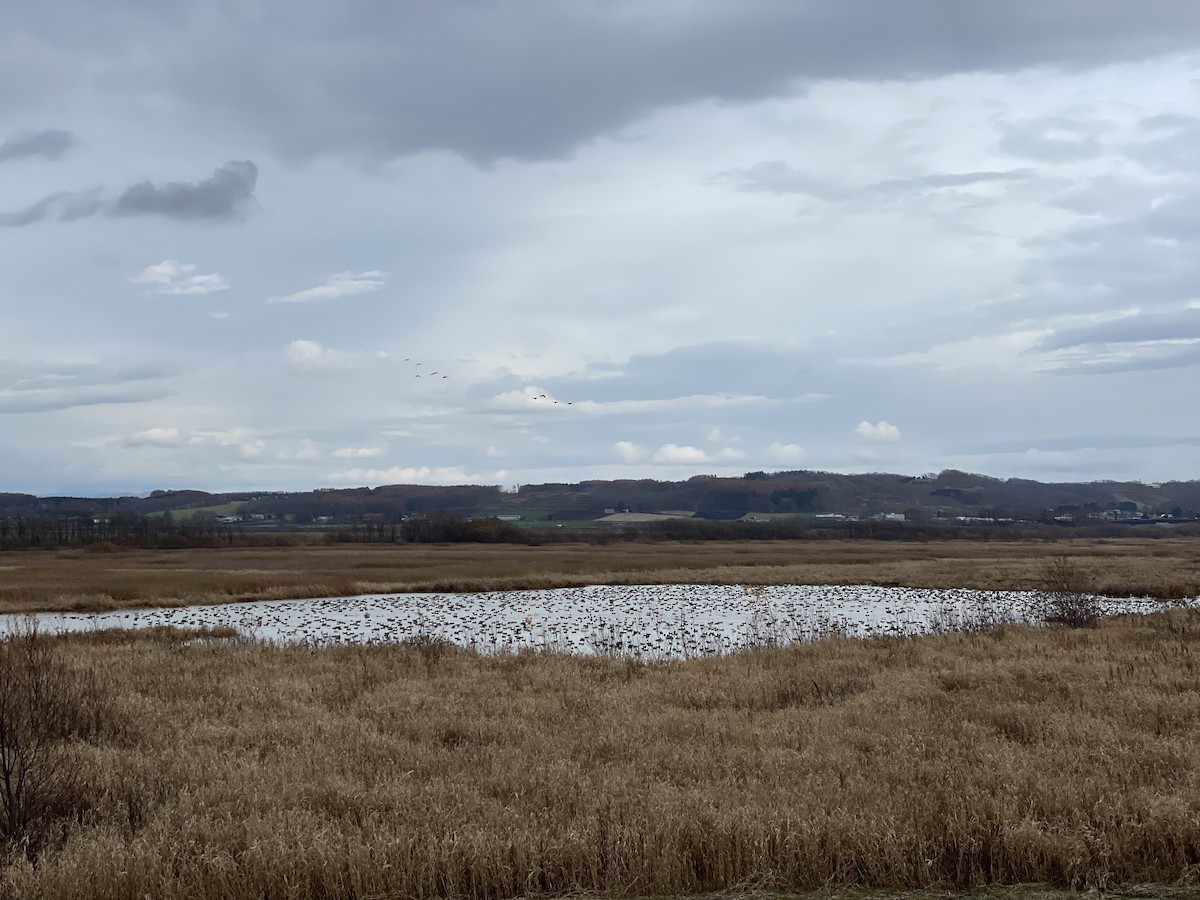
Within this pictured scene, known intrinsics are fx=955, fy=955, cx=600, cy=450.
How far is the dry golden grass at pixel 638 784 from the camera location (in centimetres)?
684

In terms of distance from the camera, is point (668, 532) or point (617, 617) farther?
point (668, 532)

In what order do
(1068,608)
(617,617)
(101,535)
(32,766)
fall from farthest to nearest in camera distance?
(101,535) < (617,617) < (1068,608) < (32,766)

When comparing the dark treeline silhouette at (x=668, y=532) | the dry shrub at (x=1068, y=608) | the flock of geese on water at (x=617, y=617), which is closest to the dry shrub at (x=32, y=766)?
the flock of geese on water at (x=617, y=617)

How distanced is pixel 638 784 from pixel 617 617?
24985mm

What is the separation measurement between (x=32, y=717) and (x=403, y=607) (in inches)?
1240

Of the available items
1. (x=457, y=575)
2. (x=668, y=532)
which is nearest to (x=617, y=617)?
(x=457, y=575)

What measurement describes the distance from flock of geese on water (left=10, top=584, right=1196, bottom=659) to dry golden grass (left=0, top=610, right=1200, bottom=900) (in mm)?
8186

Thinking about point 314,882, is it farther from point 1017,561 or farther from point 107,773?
point 1017,561

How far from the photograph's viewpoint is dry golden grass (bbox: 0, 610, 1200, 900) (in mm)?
6836

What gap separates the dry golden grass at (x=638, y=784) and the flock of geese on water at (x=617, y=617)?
26.9 feet

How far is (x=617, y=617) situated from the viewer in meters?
33.8

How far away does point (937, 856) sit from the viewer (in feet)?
23.2

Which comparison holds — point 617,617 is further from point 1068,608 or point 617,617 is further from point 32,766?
point 32,766

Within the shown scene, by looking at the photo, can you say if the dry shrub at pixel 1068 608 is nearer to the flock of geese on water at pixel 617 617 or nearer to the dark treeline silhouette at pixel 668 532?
the flock of geese on water at pixel 617 617
